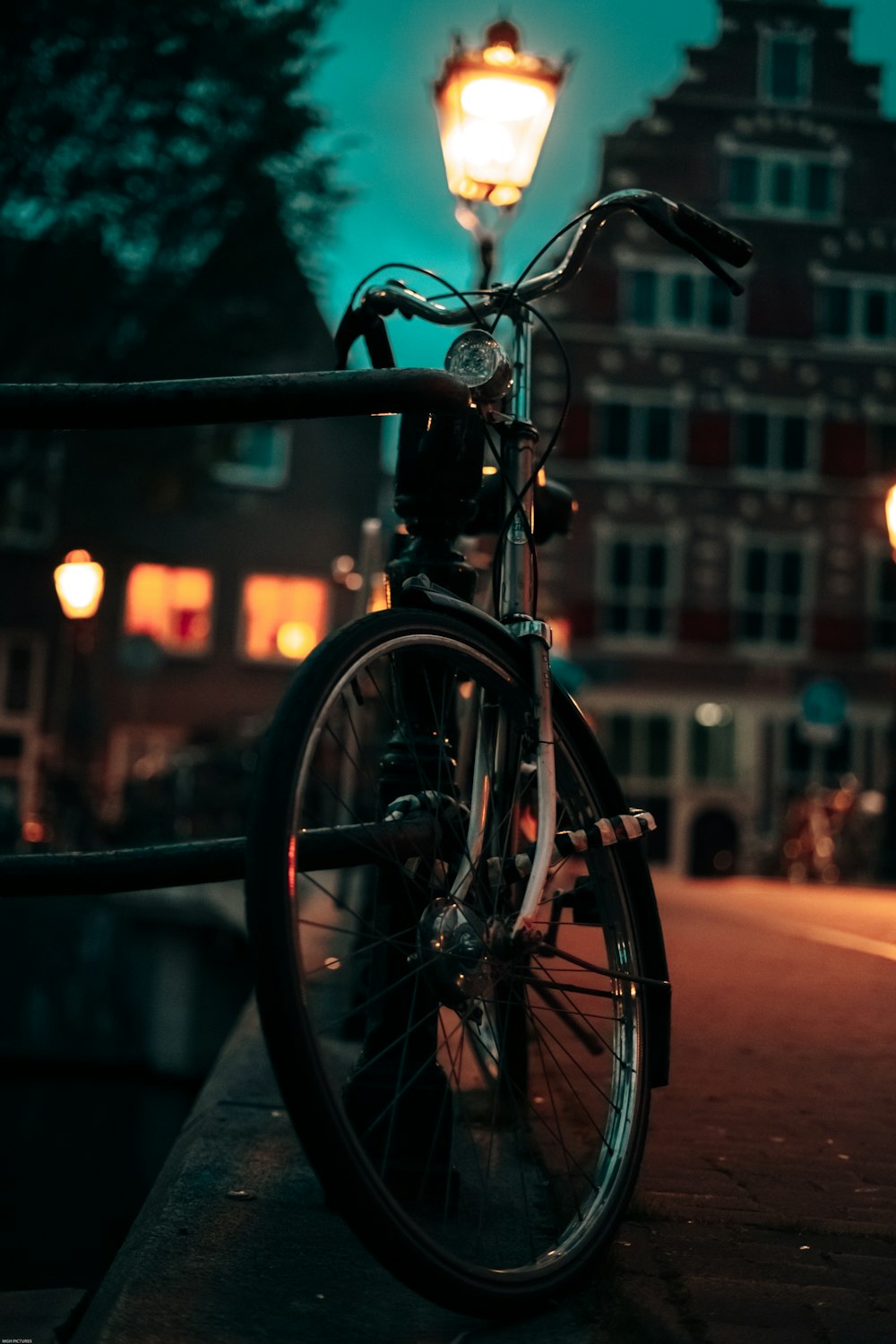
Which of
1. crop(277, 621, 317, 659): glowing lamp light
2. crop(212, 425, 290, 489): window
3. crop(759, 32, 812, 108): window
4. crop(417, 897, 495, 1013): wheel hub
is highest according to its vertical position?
crop(759, 32, 812, 108): window

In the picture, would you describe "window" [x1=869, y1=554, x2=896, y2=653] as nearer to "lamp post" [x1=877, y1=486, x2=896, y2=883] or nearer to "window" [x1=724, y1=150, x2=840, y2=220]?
"lamp post" [x1=877, y1=486, x2=896, y2=883]

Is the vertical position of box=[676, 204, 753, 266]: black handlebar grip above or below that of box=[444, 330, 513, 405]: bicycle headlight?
above

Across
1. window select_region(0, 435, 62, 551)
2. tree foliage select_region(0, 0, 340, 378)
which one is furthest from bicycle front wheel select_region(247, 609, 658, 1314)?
window select_region(0, 435, 62, 551)

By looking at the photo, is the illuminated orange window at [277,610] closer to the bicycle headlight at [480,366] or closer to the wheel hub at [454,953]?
the bicycle headlight at [480,366]

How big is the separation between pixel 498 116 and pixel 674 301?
2254 cm

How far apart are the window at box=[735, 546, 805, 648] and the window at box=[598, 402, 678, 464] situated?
2.30 meters

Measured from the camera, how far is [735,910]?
37.8 feet

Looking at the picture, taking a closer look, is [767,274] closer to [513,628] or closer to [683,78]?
[683,78]

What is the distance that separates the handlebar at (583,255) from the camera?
110 inches

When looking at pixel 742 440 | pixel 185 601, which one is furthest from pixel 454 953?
pixel 742 440

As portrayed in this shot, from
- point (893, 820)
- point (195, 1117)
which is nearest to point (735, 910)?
point (195, 1117)

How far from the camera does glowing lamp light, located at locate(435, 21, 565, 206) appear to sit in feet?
23.6

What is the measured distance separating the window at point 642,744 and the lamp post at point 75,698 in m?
8.65

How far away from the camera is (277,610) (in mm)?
28562
